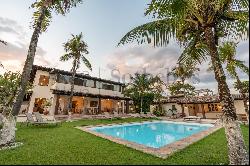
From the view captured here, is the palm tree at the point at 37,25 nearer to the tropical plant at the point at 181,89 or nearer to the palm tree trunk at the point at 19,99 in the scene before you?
the palm tree trunk at the point at 19,99

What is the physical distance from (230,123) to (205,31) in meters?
2.49

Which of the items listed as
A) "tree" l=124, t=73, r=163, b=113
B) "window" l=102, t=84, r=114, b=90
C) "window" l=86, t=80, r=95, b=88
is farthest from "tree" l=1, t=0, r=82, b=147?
"tree" l=124, t=73, r=163, b=113

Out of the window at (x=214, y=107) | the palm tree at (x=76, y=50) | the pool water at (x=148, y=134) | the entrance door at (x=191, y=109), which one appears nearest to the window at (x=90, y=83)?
the palm tree at (x=76, y=50)

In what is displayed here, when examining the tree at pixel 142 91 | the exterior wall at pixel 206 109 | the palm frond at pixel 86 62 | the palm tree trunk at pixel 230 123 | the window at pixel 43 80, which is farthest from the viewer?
the tree at pixel 142 91

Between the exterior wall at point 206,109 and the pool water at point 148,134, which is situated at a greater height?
the exterior wall at point 206,109

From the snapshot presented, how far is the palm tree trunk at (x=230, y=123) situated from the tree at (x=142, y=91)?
2977 centimetres

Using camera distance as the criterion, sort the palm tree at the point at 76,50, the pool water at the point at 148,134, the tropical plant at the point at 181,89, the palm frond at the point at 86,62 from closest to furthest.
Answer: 1. the pool water at the point at 148,134
2. the palm tree at the point at 76,50
3. the palm frond at the point at 86,62
4. the tropical plant at the point at 181,89

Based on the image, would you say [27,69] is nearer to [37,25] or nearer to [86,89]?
[37,25]

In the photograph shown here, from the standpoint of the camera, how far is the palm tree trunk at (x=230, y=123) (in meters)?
4.18

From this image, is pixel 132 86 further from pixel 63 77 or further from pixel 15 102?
pixel 15 102

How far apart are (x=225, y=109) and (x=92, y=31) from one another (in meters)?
14.5

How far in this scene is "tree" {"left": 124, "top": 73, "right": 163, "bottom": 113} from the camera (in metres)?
35.2

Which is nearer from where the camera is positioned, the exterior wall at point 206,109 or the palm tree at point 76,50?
the palm tree at point 76,50

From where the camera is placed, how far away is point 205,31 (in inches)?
202
